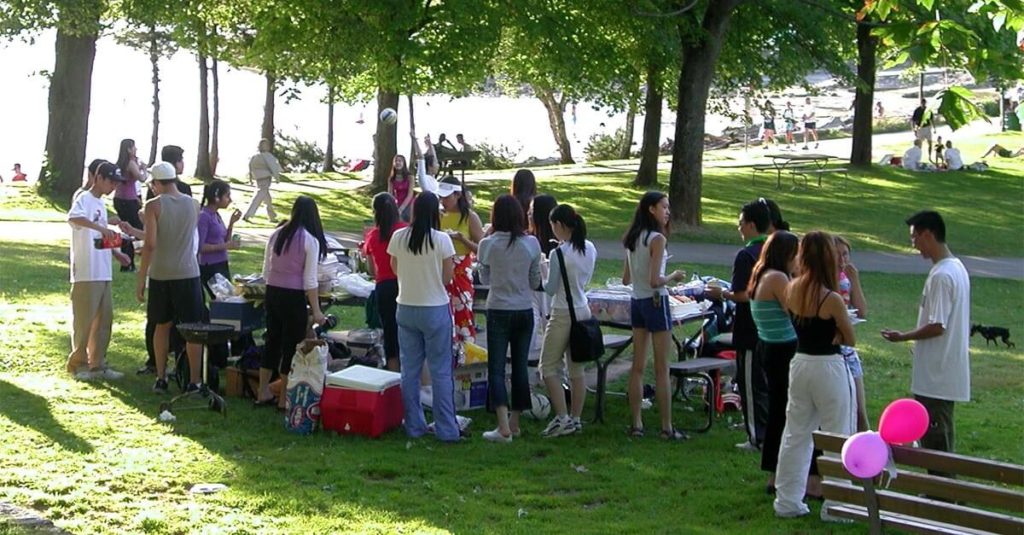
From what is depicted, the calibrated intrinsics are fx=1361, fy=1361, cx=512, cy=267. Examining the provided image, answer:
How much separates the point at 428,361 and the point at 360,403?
2.01 ft

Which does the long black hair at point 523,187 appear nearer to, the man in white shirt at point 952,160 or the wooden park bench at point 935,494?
the wooden park bench at point 935,494

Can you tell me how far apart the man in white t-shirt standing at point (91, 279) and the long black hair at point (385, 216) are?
231 cm

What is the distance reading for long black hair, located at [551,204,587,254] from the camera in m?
9.89

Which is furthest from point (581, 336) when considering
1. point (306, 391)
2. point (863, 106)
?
point (863, 106)

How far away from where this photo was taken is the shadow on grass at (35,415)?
945 centimetres

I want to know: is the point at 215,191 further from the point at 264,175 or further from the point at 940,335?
the point at 264,175

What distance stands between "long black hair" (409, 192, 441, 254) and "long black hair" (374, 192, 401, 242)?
3.04ft

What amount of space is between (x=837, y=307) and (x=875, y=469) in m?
1.59

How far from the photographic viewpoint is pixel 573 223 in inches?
390

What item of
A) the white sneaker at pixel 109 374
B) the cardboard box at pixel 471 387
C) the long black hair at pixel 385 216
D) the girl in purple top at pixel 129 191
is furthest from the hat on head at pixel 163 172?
the girl in purple top at pixel 129 191

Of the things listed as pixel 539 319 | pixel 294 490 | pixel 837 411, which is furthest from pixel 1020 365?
pixel 294 490

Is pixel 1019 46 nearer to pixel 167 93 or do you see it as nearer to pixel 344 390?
pixel 344 390

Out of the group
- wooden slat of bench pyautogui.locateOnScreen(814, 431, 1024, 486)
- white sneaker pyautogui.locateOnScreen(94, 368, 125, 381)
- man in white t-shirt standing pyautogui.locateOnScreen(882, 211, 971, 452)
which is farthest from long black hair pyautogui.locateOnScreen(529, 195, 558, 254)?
wooden slat of bench pyautogui.locateOnScreen(814, 431, 1024, 486)

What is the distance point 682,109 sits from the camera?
24172mm
